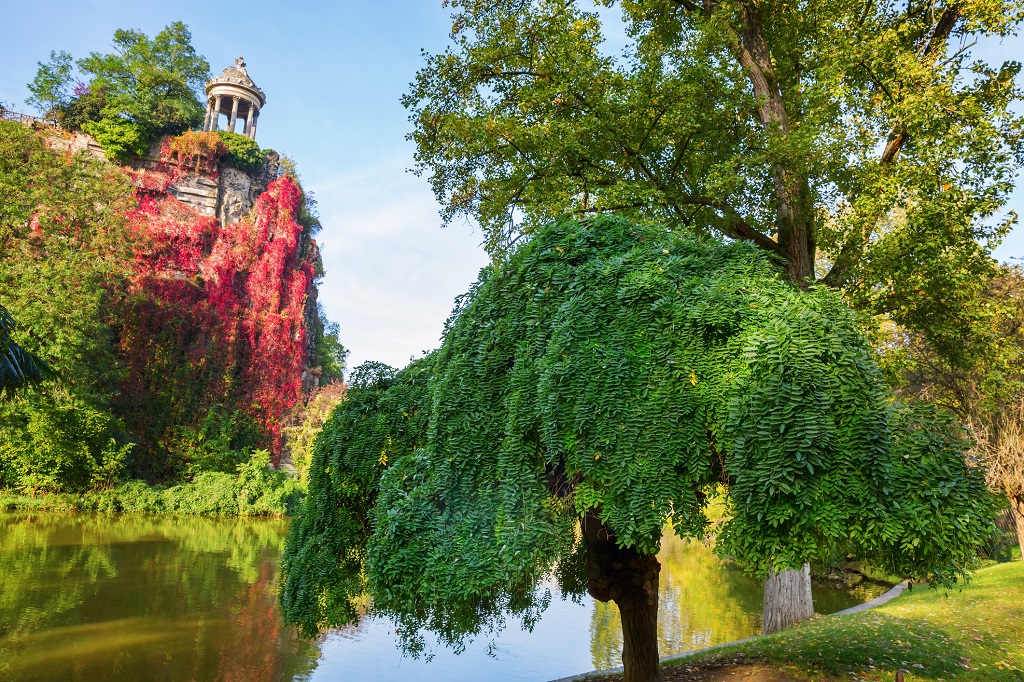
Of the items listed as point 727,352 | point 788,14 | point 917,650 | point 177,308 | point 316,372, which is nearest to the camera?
point 727,352

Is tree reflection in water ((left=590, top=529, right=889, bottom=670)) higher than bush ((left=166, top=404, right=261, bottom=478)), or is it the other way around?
bush ((left=166, top=404, right=261, bottom=478))

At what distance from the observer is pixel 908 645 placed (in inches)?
380

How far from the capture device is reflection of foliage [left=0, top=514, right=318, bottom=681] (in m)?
9.68

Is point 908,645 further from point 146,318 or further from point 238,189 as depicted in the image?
point 238,189

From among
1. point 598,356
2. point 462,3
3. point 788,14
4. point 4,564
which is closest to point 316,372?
point 4,564

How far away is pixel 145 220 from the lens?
31.1m

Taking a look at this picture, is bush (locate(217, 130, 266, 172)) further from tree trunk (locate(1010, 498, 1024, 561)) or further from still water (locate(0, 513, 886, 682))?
tree trunk (locate(1010, 498, 1024, 561))

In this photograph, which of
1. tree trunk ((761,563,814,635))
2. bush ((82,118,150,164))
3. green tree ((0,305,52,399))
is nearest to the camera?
green tree ((0,305,52,399))

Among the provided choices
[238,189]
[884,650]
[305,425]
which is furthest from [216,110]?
[884,650]

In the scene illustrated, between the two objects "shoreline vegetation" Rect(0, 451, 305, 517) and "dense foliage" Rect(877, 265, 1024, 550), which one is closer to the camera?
"dense foliage" Rect(877, 265, 1024, 550)

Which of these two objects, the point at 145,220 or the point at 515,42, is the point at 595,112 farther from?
the point at 145,220

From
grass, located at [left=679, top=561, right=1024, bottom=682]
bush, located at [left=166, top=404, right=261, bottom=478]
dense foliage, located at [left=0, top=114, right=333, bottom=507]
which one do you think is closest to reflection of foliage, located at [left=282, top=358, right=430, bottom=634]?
grass, located at [left=679, top=561, right=1024, bottom=682]

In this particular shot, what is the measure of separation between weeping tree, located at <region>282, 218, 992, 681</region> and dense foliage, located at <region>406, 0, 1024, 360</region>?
4234 mm

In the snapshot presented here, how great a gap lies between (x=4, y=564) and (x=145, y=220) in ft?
66.2
